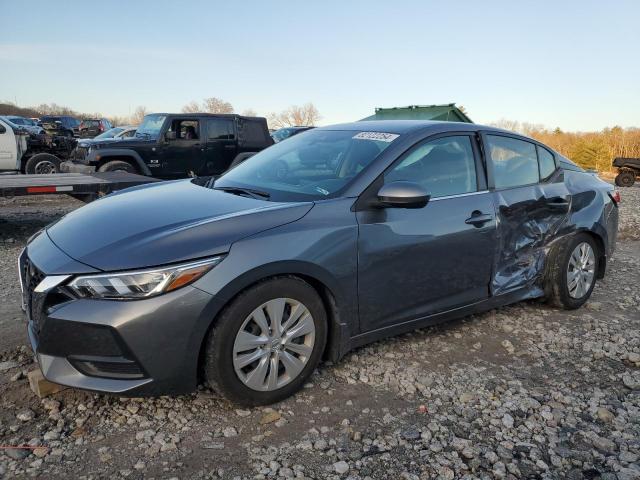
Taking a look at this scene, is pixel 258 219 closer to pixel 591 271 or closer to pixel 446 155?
pixel 446 155

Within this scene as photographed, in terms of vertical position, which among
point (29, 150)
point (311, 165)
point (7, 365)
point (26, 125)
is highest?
point (26, 125)

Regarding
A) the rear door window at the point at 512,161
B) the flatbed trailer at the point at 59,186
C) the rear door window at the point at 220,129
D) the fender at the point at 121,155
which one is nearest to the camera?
the rear door window at the point at 512,161

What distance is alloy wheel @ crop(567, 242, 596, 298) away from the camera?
14.0 feet

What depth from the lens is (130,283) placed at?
7.64ft

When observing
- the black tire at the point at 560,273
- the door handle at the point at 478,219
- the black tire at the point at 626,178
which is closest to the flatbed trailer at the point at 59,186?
the door handle at the point at 478,219

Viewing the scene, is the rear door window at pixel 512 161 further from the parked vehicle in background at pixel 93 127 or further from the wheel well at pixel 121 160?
the parked vehicle in background at pixel 93 127

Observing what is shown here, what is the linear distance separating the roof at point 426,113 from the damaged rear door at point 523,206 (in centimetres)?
1217

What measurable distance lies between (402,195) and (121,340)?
1.66m

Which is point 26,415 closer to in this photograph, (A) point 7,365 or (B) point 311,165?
(A) point 7,365

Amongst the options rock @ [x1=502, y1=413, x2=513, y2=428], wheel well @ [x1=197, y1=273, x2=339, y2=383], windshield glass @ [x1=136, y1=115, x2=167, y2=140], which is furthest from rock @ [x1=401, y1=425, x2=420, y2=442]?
windshield glass @ [x1=136, y1=115, x2=167, y2=140]

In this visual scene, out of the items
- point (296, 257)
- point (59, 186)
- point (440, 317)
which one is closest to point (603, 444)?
point (440, 317)

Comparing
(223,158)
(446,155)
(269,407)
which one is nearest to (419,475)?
(269,407)

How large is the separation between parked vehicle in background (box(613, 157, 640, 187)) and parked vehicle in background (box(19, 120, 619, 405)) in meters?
17.3

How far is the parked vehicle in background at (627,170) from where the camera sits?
1866 centimetres
